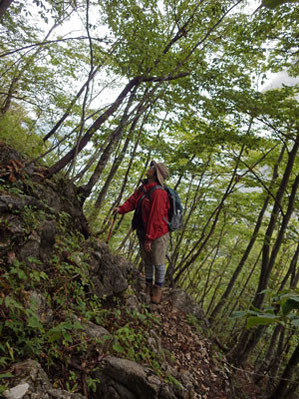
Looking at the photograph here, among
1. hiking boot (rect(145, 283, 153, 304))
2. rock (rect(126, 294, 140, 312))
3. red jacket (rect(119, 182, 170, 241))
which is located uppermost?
red jacket (rect(119, 182, 170, 241))

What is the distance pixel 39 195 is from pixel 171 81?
4521 millimetres

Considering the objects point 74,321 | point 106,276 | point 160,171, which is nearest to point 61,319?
point 74,321

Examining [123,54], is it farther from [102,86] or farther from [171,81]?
[102,86]

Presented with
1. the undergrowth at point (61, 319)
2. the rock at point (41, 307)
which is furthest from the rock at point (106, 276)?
the rock at point (41, 307)

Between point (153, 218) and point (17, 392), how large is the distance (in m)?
3.43

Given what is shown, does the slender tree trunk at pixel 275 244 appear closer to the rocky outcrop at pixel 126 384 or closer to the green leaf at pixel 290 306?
the rocky outcrop at pixel 126 384

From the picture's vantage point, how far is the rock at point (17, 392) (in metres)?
1.83

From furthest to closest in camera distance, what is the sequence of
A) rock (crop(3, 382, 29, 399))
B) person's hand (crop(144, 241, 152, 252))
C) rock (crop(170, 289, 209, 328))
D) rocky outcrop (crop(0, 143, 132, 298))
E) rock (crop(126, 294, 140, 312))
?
rock (crop(170, 289, 209, 328))
person's hand (crop(144, 241, 152, 252))
rock (crop(126, 294, 140, 312))
rocky outcrop (crop(0, 143, 132, 298))
rock (crop(3, 382, 29, 399))

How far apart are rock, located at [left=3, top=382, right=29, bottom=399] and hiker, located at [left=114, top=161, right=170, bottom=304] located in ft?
10.3

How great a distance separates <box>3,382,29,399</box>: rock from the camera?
183cm

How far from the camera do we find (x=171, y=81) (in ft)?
21.8

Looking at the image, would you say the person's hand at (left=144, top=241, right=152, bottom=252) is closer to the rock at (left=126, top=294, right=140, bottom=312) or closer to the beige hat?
the rock at (left=126, top=294, right=140, bottom=312)

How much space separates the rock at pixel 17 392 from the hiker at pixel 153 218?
10.3 feet

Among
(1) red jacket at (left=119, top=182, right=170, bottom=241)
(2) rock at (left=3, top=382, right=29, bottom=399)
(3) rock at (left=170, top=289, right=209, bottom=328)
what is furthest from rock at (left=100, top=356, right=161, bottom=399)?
(3) rock at (left=170, top=289, right=209, bottom=328)
